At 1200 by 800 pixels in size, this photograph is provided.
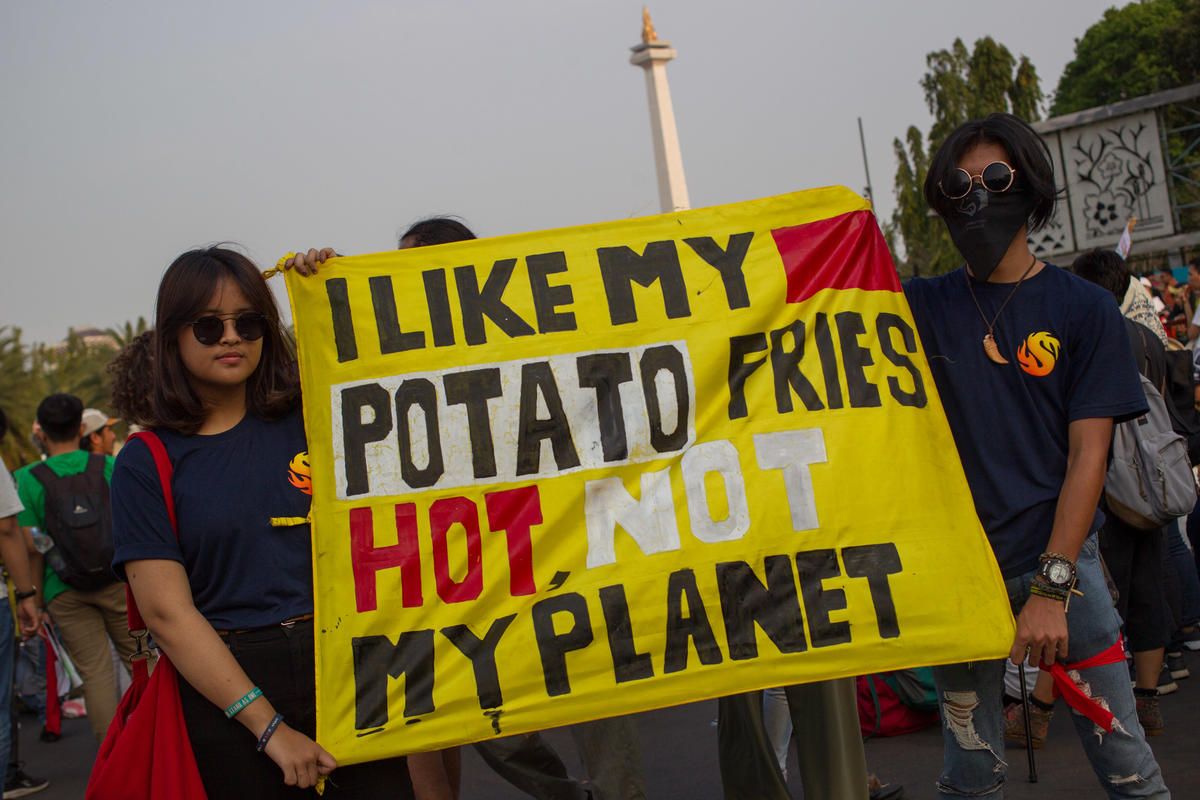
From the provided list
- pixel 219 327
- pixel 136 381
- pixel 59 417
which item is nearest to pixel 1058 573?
pixel 219 327

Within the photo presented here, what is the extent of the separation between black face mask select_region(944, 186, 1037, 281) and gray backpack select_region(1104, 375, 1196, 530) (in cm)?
187

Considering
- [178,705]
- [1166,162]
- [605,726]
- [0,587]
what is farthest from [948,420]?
[1166,162]

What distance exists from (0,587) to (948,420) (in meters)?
4.14

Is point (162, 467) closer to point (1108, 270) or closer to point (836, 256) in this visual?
point (836, 256)

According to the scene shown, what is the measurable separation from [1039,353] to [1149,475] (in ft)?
6.67

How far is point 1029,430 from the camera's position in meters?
2.82

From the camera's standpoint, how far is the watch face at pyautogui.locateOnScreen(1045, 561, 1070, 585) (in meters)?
2.64

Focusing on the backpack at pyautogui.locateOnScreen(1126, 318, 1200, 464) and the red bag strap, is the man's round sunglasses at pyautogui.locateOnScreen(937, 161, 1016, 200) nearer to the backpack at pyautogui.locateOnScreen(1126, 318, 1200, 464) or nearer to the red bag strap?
the red bag strap

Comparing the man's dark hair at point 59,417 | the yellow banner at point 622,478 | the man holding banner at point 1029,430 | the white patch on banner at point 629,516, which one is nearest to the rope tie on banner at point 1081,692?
the man holding banner at point 1029,430

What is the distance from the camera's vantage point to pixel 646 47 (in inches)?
1651

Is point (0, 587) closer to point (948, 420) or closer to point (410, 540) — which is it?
point (410, 540)

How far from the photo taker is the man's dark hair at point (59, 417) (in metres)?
6.24

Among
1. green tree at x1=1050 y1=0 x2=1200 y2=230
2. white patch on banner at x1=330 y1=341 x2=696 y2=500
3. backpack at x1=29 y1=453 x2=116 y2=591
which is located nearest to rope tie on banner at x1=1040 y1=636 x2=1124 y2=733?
white patch on banner at x1=330 y1=341 x2=696 y2=500

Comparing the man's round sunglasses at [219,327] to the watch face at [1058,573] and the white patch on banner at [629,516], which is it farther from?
the watch face at [1058,573]
